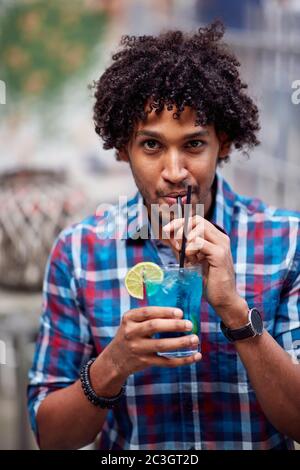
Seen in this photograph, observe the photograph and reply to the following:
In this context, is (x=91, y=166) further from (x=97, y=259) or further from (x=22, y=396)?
(x=97, y=259)

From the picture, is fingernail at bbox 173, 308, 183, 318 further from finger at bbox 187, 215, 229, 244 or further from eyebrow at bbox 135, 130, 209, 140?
eyebrow at bbox 135, 130, 209, 140

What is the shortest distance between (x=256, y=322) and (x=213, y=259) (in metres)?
0.18

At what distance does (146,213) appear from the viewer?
2.17 m

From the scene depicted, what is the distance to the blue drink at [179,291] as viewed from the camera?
1.76 metres

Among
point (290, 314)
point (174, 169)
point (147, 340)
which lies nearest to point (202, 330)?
point (290, 314)

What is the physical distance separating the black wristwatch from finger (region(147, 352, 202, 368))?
0.33 ft

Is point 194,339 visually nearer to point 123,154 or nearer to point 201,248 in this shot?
point 201,248

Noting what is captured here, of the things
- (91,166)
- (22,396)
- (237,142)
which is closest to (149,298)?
(237,142)

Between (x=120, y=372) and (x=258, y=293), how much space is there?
1.42ft

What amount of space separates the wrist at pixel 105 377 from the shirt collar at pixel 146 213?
16.3 inches

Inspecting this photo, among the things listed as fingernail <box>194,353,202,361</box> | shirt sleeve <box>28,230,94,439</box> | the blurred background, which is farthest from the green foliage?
fingernail <box>194,353,202,361</box>

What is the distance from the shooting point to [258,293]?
2.01m

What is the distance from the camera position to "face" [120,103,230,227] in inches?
75.4

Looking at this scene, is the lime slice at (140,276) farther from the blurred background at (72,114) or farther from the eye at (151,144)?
the blurred background at (72,114)
